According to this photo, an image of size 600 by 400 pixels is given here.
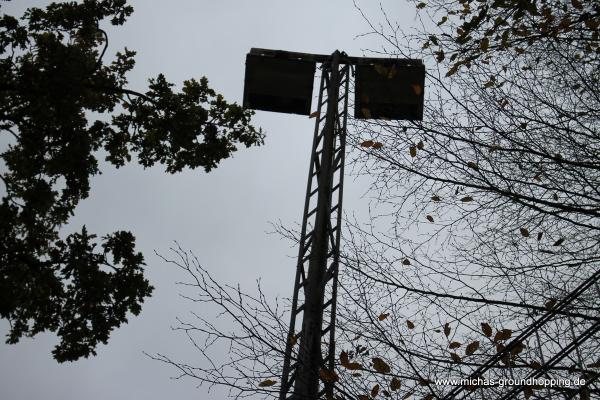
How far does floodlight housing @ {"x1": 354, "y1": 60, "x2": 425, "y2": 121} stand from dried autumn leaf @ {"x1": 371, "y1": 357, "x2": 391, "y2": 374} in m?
2.66

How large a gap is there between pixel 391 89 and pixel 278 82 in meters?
1.60

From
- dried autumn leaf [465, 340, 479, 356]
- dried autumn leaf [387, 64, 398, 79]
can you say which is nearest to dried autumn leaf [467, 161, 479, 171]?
dried autumn leaf [465, 340, 479, 356]

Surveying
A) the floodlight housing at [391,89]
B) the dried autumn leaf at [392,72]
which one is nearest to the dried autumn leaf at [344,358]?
the floodlight housing at [391,89]

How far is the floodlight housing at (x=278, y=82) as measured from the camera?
5.97 m

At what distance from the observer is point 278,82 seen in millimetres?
6191

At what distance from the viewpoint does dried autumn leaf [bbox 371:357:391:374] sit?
3.42 m

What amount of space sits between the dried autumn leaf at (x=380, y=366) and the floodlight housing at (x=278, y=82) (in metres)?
3.90

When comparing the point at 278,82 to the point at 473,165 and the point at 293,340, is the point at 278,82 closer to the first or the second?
the point at 473,165

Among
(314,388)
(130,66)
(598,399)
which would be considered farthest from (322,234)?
(130,66)

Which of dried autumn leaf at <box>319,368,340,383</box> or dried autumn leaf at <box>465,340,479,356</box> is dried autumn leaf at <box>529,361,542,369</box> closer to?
dried autumn leaf at <box>465,340,479,356</box>

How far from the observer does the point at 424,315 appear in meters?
3.78

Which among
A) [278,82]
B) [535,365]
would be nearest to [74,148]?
[278,82]

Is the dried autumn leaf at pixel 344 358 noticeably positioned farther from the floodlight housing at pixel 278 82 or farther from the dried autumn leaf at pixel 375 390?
the floodlight housing at pixel 278 82

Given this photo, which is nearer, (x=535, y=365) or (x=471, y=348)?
(x=535, y=365)
